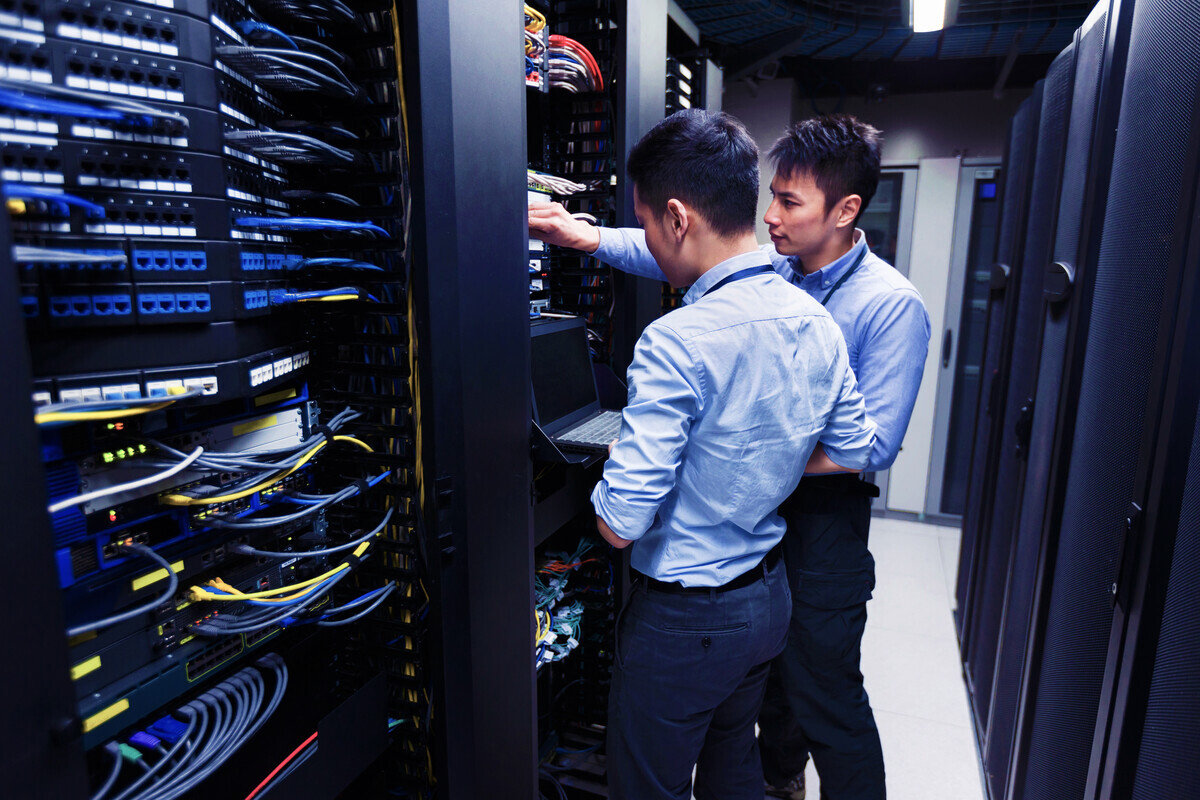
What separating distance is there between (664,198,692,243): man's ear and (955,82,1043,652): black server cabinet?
1.39 meters

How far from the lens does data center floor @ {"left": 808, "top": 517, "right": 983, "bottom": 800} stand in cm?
198

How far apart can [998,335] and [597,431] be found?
1.68 m

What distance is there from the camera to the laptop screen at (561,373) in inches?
56.0

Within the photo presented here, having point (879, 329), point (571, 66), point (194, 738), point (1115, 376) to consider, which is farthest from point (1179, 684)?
point (571, 66)

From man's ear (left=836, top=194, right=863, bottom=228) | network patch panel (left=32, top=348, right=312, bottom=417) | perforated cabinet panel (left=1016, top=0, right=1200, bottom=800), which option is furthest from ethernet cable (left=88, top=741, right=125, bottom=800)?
man's ear (left=836, top=194, right=863, bottom=228)

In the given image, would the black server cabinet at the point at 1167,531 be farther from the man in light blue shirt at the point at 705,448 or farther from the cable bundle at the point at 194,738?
the cable bundle at the point at 194,738

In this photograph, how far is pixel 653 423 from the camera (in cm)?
104

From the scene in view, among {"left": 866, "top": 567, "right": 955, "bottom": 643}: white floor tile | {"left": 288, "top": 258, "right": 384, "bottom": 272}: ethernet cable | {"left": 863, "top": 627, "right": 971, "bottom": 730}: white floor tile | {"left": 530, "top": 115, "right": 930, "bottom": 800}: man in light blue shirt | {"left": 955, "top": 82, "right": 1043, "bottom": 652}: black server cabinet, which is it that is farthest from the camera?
{"left": 866, "top": 567, "right": 955, "bottom": 643}: white floor tile

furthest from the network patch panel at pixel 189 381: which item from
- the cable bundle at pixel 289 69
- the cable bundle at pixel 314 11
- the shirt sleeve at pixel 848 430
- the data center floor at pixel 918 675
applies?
the data center floor at pixel 918 675

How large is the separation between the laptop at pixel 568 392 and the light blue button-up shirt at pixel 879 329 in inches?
8.5

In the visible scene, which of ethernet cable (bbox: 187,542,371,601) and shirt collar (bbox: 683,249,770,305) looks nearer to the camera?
ethernet cable (bbox: 187,542,371,601)

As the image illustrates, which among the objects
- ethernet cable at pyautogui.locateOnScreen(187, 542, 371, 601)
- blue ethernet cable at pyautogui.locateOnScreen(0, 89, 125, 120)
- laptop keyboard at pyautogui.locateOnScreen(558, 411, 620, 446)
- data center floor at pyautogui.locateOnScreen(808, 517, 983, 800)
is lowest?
data center floor at pyautogui.locateOnScreen(808, 517, 983, 800)

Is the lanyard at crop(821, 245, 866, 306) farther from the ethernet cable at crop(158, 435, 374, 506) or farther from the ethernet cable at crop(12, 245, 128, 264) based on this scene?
the ethernet cable at crop(12, 245, 128, 264)

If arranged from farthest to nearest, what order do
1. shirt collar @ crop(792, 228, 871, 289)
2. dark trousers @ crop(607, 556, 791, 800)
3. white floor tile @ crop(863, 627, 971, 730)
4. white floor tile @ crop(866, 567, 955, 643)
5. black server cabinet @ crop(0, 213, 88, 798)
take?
white floor tile @ crop(866, 567, 955, 643)
white floor tile @ crop(863, 627, 971, 730)
shirt collar @ crop(792, 228, 871, 289)
dark trousers @ crop(607, 556, 791, 800)
black server cabinet @ crop(0, 213, 88, 798)
